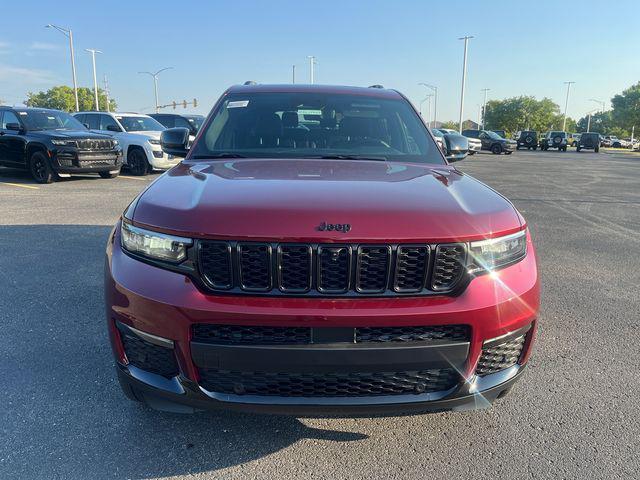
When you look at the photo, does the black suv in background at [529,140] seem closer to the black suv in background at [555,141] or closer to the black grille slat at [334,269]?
the black suv in background at [555,141]

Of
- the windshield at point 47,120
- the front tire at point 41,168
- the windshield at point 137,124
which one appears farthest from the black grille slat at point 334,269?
the windshield at point 137,124

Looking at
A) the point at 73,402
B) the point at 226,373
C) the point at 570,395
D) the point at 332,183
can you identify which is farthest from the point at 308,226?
the point at 570,395

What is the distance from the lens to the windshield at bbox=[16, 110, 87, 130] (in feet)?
40.4

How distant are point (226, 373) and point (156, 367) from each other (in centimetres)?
33

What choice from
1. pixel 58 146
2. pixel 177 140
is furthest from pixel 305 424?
pixel 58 146

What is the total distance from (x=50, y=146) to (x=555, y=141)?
47936mm

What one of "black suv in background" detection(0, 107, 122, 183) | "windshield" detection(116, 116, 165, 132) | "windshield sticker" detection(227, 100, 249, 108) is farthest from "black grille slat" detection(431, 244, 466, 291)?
"windshield" detection(116, 116, 165, 132)

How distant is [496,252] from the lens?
219 centimetres

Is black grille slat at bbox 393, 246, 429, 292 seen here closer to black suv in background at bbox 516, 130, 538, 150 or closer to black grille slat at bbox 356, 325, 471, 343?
black grille slat at bbox 356, 325, 471, 343

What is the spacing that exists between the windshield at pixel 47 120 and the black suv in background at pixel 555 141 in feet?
153

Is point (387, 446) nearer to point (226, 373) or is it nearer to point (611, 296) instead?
point (226, 373)

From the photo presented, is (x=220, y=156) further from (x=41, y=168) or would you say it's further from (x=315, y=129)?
(x=41, y=168)

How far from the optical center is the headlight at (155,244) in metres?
2.08

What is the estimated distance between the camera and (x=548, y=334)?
12.5ft
